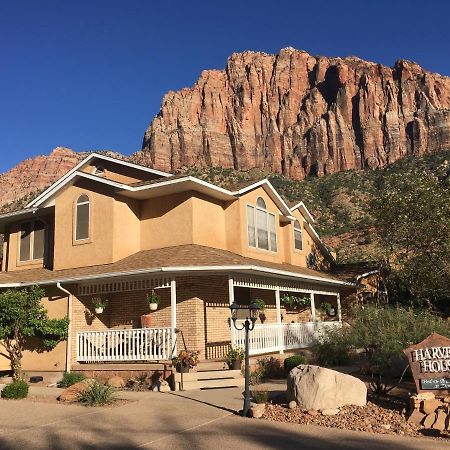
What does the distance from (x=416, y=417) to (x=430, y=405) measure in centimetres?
36

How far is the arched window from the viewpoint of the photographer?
1769cm

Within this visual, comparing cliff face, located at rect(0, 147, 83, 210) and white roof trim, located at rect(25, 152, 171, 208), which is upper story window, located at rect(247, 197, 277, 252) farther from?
cliff face, located at rect(0, 147, 83, 210)

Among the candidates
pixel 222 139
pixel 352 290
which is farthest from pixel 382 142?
pixel 352 290

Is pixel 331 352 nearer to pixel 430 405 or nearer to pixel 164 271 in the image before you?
pixel 164 271

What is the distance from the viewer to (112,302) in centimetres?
1703

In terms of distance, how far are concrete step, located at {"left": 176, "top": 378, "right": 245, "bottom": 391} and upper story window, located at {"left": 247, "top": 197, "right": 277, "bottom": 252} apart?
6.86 meters

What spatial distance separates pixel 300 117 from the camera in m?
143

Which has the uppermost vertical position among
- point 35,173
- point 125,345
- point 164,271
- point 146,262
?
point 35,173

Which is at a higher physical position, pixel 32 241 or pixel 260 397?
pixel 32 241

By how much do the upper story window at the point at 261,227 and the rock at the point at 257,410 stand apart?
9991 millimetres

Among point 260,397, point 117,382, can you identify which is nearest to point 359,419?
point 260,397

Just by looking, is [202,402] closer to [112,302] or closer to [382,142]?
[112,302]

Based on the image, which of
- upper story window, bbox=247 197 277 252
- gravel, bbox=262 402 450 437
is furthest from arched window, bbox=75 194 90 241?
gravel, bbox=262 402 450 437

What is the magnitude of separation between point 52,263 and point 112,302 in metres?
4.05
